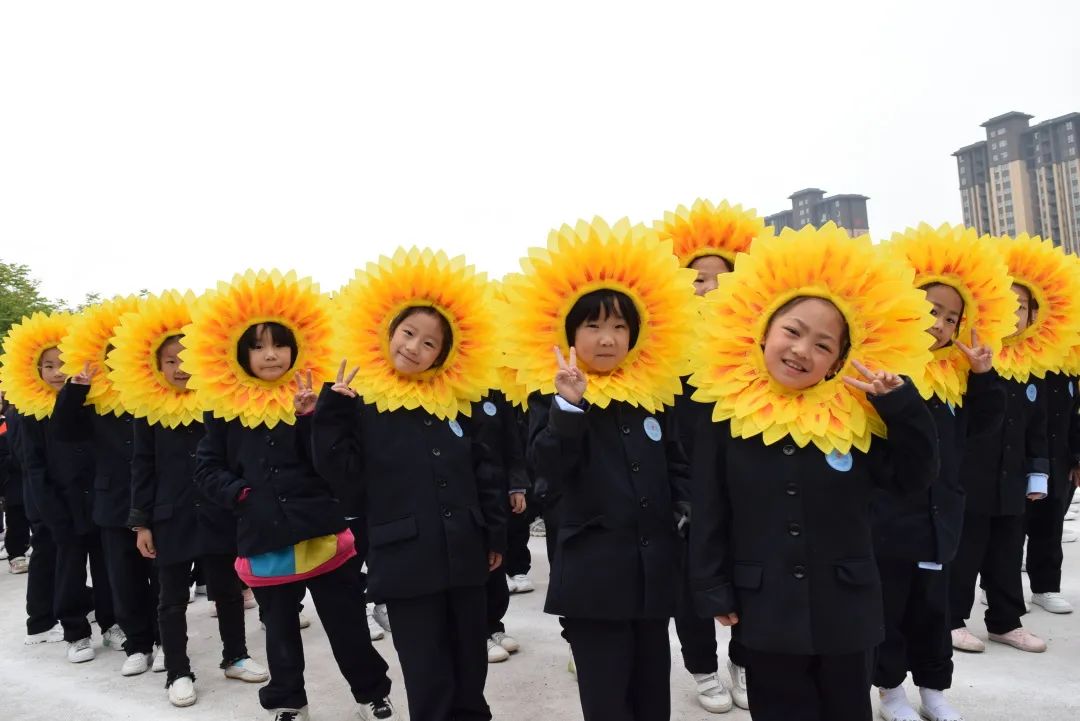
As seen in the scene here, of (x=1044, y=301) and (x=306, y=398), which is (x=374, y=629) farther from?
(x=1044, y=301)

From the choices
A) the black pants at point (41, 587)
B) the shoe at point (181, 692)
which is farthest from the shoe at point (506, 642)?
the black pants at point (41, 587)

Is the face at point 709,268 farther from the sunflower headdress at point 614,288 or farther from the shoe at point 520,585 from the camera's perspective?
the shoe at point 520,585

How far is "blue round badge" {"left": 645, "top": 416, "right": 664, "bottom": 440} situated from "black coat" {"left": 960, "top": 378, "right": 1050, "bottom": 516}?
2199mm

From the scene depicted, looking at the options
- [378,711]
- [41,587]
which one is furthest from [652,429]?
[41,587]

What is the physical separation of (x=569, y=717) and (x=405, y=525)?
53.3 inches

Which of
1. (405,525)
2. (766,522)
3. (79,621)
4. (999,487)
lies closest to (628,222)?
(766,522)

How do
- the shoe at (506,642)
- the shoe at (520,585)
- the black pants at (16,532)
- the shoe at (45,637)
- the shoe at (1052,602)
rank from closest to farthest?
the shoe at (506,642), the shoe at (1052,602), the shoe at (45,637), the shoe at (520,585), the black pants at (16,532)

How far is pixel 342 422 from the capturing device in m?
3.15

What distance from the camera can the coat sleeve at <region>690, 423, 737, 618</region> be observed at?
2.42 metres

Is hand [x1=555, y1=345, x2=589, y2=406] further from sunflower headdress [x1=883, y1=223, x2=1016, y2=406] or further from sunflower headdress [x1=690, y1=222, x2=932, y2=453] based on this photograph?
sunflower headdress [x1=883, y1=223, x2=1016, y2=406]

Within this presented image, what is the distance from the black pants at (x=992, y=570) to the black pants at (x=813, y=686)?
2100 millimetres

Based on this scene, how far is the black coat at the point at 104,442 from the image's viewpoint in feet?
15.4

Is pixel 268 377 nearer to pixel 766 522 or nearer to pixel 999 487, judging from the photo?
pixel 766 522

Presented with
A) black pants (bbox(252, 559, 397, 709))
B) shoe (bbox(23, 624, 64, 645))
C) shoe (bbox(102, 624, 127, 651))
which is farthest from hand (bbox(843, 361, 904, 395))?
shoe (bbox(23, 624, 64, 645))
